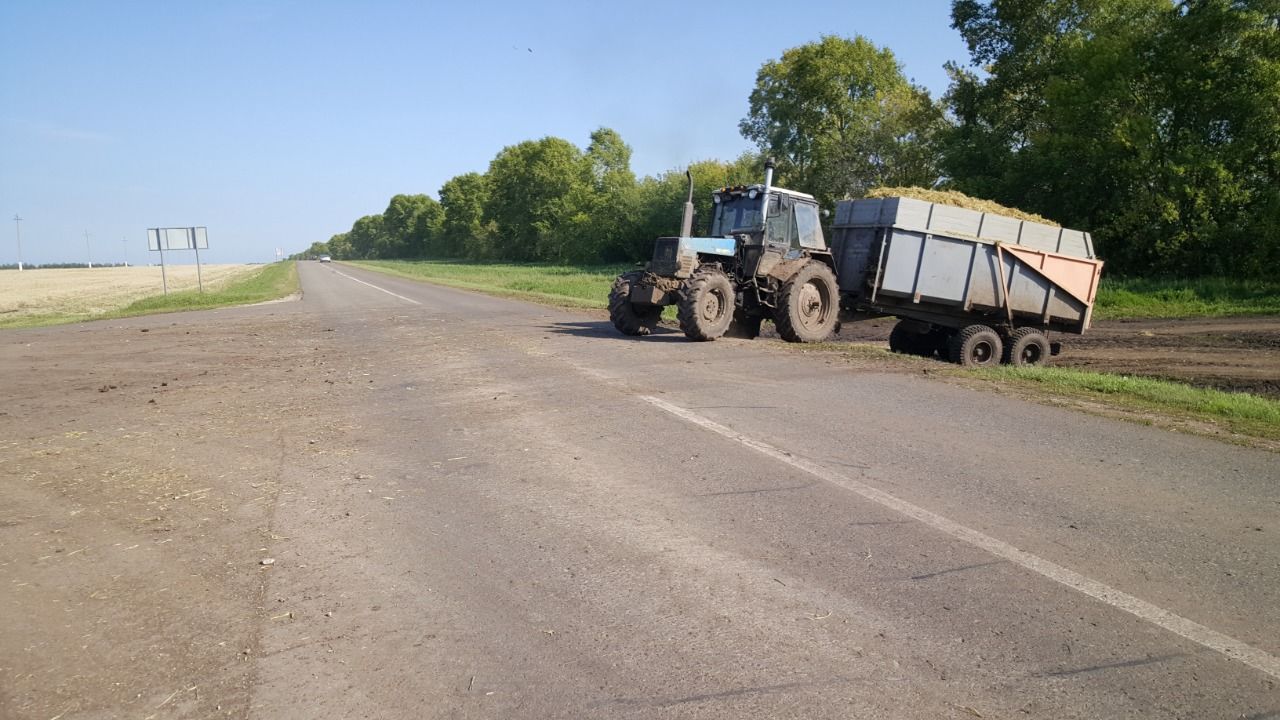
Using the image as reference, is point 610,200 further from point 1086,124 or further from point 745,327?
point 745,327

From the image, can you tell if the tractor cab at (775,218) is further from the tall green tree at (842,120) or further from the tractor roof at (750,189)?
the tall green tree at (842,120)

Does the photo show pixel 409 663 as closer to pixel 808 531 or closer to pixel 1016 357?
pixel 808 531

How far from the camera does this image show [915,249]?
44.5ft

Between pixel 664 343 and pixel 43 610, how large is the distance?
11.2 meters

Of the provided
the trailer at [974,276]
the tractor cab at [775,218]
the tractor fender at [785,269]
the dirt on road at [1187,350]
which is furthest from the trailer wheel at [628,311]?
the dirt on road at [1187,350]

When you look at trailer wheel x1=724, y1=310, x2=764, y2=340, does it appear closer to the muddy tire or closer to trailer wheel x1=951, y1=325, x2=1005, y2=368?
the muddy tire

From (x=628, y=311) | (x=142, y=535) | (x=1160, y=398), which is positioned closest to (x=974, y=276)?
(x=1160, y=398)

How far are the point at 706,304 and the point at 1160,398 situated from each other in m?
7.15

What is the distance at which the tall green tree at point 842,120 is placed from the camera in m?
40.2

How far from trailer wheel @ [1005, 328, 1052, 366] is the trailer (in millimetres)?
18

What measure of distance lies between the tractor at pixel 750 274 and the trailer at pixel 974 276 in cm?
88

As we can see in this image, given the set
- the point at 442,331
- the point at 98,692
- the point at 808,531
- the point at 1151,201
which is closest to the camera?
the point at 98,692

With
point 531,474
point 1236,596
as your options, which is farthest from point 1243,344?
point 531,474

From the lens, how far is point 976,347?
45.6 feet
